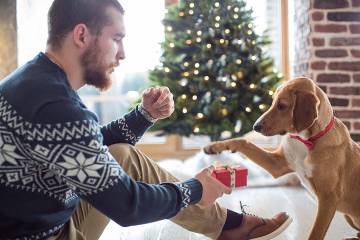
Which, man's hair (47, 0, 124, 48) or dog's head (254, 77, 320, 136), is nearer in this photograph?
man's hair (47, 0, 124, 48)

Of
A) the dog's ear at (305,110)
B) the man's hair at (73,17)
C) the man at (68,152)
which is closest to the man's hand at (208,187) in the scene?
the man at (68,152)

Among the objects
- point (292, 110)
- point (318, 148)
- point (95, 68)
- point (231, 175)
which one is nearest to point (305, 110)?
point (292, 110)

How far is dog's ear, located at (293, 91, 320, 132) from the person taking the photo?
177cm

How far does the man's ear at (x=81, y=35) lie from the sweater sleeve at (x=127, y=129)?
20.6 inches

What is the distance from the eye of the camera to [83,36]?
1.17 metres

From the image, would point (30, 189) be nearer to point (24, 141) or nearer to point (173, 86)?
point (24, 141)

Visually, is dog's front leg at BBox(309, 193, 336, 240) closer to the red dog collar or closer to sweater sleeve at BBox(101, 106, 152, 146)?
the red dog collar

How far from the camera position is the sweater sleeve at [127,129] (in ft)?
5.38

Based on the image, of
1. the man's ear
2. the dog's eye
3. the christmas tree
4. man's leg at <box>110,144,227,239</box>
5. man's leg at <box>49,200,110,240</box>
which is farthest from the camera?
the christmas tree

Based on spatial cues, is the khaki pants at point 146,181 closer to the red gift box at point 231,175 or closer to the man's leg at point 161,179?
the man's leg at point 161,179

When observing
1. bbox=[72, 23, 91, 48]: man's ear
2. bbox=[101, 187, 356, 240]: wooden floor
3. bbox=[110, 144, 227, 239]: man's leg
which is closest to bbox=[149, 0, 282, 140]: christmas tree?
bbox=[101, 187, 356, 240]: wooden floor

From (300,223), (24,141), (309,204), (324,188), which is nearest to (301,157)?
(324,188)

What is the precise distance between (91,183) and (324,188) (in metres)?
1.13

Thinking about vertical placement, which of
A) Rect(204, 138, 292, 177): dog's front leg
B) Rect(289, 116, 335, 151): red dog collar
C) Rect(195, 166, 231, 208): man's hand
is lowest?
Rect(204, 138, 292, 177): dog's front leg
